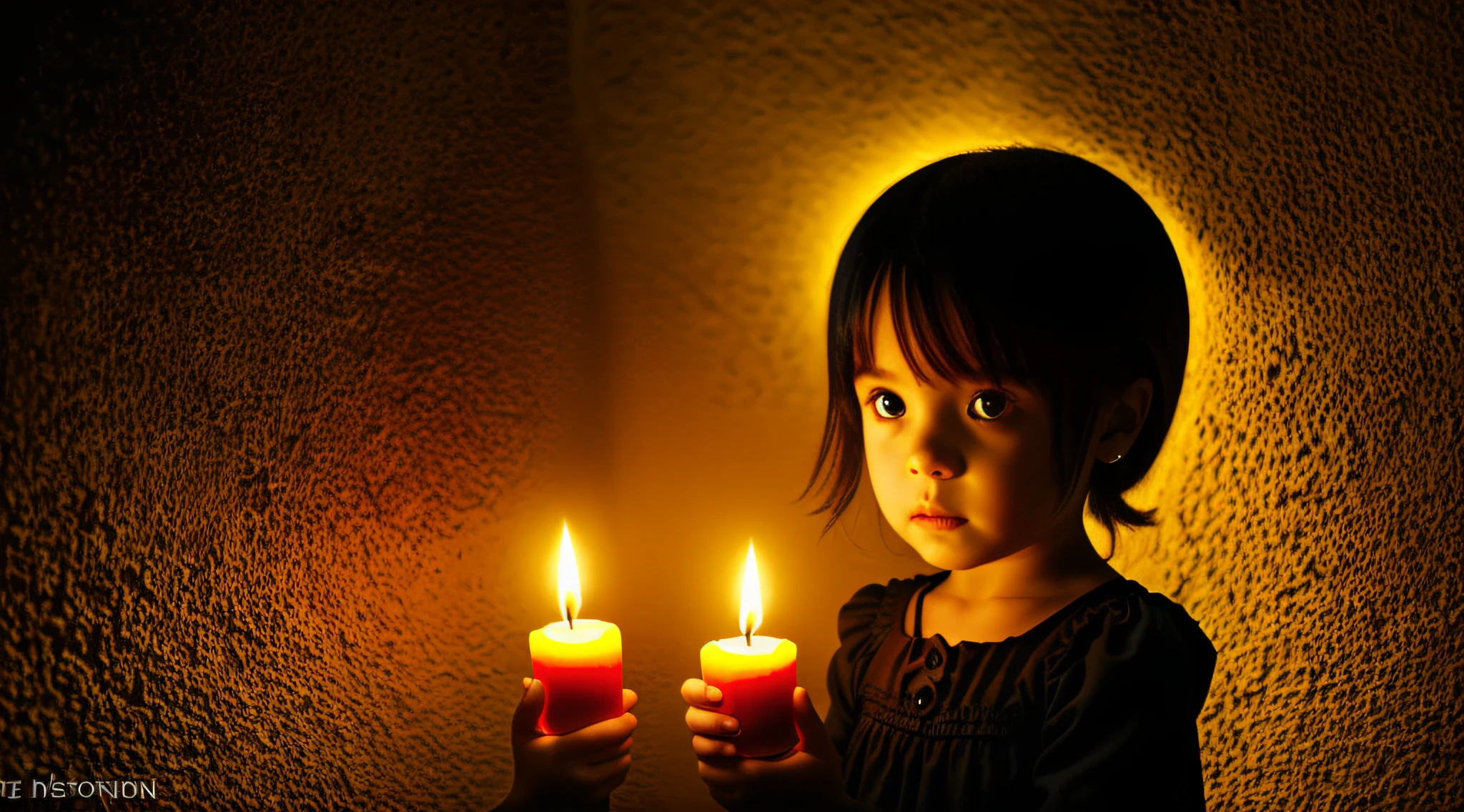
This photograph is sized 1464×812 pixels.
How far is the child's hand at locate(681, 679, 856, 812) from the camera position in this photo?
26.2 inches

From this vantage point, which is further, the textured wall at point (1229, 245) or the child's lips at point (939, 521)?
the textured wall at point (1229, 245)

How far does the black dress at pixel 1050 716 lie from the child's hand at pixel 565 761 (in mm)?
197

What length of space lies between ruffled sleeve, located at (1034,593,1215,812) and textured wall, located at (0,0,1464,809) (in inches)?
9.2

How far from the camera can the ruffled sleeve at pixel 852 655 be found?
0.82 metres

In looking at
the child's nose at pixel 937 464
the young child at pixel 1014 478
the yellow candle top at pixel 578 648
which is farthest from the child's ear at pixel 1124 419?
the yellow candle top at pixel 578 648

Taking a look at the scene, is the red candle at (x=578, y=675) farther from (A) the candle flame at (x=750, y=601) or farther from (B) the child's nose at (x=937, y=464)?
(B) the child's nose at (x=937, y=464)

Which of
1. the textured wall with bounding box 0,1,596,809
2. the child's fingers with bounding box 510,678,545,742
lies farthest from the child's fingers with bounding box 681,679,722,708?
the textured wall with bounding box 0,1,596,809

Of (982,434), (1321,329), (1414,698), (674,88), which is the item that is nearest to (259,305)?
(674,88)

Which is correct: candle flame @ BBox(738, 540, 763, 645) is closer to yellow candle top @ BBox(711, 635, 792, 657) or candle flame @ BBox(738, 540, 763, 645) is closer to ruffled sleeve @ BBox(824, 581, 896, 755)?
yellow candle top @ BBox(711, 635, 792, 657)

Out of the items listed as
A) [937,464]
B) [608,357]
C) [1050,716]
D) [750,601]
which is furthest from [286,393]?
[1050,716]

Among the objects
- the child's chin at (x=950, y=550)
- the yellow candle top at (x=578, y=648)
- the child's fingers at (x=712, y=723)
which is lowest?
the child's fingers at (x=712, y=723)

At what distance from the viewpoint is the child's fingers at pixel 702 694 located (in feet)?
2.16

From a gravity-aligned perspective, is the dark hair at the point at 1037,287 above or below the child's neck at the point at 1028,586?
above

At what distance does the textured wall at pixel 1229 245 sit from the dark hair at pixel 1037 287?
0.17 m
